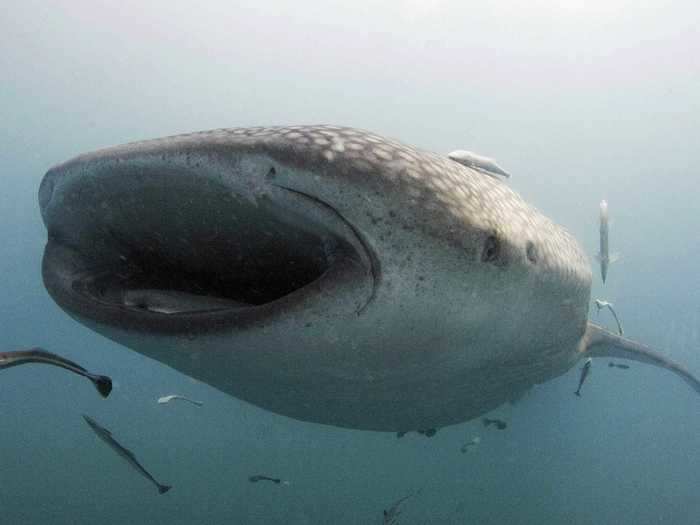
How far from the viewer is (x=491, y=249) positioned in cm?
198

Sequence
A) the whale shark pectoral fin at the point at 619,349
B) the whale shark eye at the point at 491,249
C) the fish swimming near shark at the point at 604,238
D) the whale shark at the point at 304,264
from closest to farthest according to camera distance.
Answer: the whale shark at the point at 304,264
the whale shark eye at the point at 491,249
the whale shark pectoral fin at the point at 619,349
the fish swimming near shark at the point at 604,238

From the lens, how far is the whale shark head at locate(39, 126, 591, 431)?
169 cm

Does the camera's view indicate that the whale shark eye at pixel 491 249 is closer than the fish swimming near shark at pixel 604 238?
Yes

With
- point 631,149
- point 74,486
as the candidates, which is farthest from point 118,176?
point 631,149

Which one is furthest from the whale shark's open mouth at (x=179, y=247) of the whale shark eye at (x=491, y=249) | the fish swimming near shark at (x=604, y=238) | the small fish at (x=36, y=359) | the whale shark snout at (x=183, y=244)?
the fish swimming near shark at (x=604, y=238)

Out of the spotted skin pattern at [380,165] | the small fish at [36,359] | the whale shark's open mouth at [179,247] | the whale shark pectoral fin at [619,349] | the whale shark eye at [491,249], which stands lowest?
the whale shark pectoral fin at [619,349]

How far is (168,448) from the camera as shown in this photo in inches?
982

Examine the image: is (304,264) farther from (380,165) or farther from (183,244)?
(380,165)

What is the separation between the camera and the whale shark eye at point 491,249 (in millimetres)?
1938

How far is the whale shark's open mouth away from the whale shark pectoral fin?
9.88 feet

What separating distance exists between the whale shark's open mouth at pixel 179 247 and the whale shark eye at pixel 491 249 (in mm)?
486

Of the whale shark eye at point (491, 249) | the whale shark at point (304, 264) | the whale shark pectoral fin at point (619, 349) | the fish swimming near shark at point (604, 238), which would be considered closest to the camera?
the whale shark at point (304, 264)

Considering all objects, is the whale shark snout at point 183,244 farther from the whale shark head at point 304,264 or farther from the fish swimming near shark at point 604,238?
the fish swimming near shark at point 604,238

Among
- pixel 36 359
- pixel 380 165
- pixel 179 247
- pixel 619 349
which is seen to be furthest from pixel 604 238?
pixel 36 359
